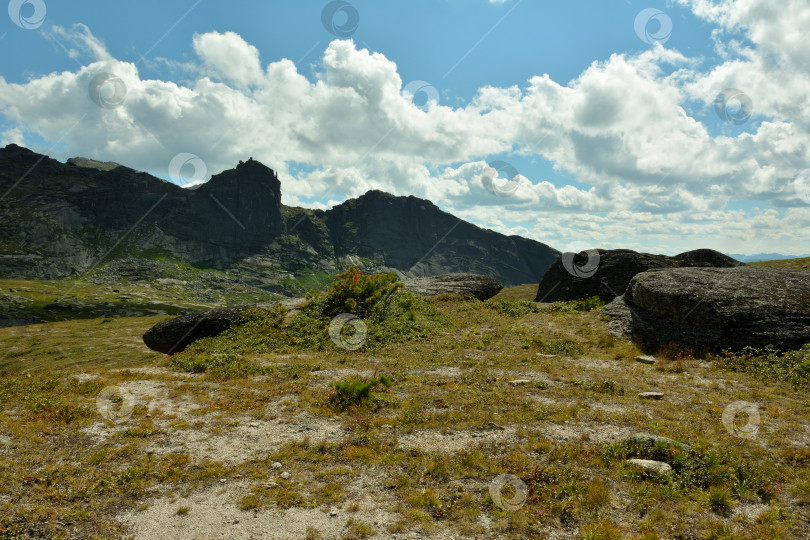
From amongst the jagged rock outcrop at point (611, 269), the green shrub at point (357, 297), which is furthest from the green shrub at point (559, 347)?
the jagged rock outcrop at point (611, 269)

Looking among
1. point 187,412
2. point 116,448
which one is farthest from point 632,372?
point 116,448

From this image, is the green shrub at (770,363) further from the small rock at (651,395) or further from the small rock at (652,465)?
the small rock at (652,465)

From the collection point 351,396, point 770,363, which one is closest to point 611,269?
point 770,363

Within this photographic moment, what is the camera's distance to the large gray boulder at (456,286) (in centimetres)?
4444

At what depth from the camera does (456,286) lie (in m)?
46.5

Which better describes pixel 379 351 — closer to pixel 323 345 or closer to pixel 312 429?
pixel 323 345

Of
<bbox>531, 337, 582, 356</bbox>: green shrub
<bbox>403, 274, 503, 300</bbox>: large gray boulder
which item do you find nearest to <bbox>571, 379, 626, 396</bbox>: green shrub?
<bbox>531, 337, 582, 356</bbox>: green shrub

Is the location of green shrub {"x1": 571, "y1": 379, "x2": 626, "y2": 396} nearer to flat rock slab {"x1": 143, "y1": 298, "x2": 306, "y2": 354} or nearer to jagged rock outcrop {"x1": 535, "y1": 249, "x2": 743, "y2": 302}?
jagged rock outcrop {"x1": 535, "y1": 249, "x2": 743, "y2": 302}

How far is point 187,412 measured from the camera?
49.3 feet

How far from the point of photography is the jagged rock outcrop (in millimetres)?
39188

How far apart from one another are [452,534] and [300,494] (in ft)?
12.4

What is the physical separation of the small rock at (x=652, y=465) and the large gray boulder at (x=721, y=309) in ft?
45.9

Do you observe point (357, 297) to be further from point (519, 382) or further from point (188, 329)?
point (519, 382)

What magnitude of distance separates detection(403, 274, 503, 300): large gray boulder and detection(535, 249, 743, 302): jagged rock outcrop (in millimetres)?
6748
